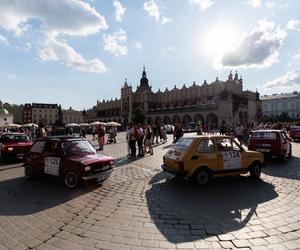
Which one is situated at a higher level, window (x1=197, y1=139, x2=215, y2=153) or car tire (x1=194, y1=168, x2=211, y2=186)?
window (x1=197, y1=139, x2=215, y2=153)

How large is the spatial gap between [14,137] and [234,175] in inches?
470

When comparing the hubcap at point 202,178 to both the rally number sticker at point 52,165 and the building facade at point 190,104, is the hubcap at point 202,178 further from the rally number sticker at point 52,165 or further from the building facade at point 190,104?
the building facade at point 190,104

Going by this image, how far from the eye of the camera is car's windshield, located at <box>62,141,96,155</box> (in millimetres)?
9195

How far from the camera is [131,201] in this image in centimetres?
695

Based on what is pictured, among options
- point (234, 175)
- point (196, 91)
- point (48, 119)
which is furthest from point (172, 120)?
point (234, 175)

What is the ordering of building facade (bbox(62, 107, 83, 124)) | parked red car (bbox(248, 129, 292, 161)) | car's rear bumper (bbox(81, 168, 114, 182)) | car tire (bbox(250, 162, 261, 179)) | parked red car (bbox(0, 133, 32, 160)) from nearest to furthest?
car's rear bumper (bbox(81, 168, 114, 182)) < car tire (bbox(250, 162, 261, 179)) < parked red car (bbox(248, 129, 292, 161)) < parked red car (bbox(0, 133, 32, 160)) < building facade (bbox(62, 107, 83, 124))

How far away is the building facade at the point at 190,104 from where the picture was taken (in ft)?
248

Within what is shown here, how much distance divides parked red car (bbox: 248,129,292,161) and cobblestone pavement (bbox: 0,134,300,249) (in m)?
4.30

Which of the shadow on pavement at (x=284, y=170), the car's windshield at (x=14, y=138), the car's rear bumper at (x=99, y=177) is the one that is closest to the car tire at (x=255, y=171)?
the shadow on pavement at (x=284, y=170)

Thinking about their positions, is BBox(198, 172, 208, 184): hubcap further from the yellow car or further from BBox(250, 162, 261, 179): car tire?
BBox(250, 162, 261, 179): car tire

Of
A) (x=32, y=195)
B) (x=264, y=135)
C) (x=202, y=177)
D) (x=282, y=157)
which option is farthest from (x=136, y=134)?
(x=32, y=195)

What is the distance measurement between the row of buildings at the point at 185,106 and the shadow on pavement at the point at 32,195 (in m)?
60.2

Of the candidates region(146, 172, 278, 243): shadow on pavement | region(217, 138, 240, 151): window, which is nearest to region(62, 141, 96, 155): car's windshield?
region(146, 172, 278, 243): shadow on pavement

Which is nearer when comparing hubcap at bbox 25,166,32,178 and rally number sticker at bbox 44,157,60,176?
rally number sticker at bbox 44,157,60,176
